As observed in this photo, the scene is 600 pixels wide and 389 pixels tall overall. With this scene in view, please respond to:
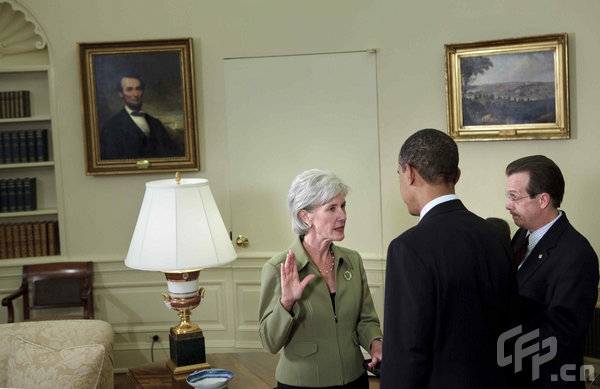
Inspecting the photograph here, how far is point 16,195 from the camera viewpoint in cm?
560

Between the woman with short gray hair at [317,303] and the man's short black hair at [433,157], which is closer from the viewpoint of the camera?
the man's short black hair at [433,157]

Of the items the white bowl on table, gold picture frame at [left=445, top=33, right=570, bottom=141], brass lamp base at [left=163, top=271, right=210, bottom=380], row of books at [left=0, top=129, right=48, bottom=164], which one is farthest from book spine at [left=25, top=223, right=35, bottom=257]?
gold picture frame at [left=445, top=33, right=570, bottom=141]

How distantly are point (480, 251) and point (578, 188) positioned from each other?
2.88 m

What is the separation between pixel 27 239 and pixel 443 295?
443cm

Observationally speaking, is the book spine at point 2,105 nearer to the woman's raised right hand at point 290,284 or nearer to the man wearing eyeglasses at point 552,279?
the woman's raised right hand at point 290,284

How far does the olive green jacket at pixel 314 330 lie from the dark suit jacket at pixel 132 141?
2941 mm

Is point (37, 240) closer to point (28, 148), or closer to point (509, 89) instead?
point (28, 148)

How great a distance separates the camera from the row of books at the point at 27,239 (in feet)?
18.4

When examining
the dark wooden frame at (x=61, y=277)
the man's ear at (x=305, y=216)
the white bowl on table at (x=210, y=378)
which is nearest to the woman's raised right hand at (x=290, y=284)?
the man's ear at (x=305, y=216)

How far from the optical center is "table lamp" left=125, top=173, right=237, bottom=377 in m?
3.23

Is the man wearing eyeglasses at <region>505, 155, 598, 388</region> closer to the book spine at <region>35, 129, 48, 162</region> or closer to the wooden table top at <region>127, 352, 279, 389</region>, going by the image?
the wooden table top at <region>127, 352, 279, 389</region>

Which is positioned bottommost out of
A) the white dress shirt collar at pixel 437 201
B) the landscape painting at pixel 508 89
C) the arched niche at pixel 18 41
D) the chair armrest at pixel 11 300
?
the chair armrest at pixel 11 300

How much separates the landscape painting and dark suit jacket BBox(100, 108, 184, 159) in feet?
7.30

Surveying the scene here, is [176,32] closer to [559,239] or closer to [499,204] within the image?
[499,204]
